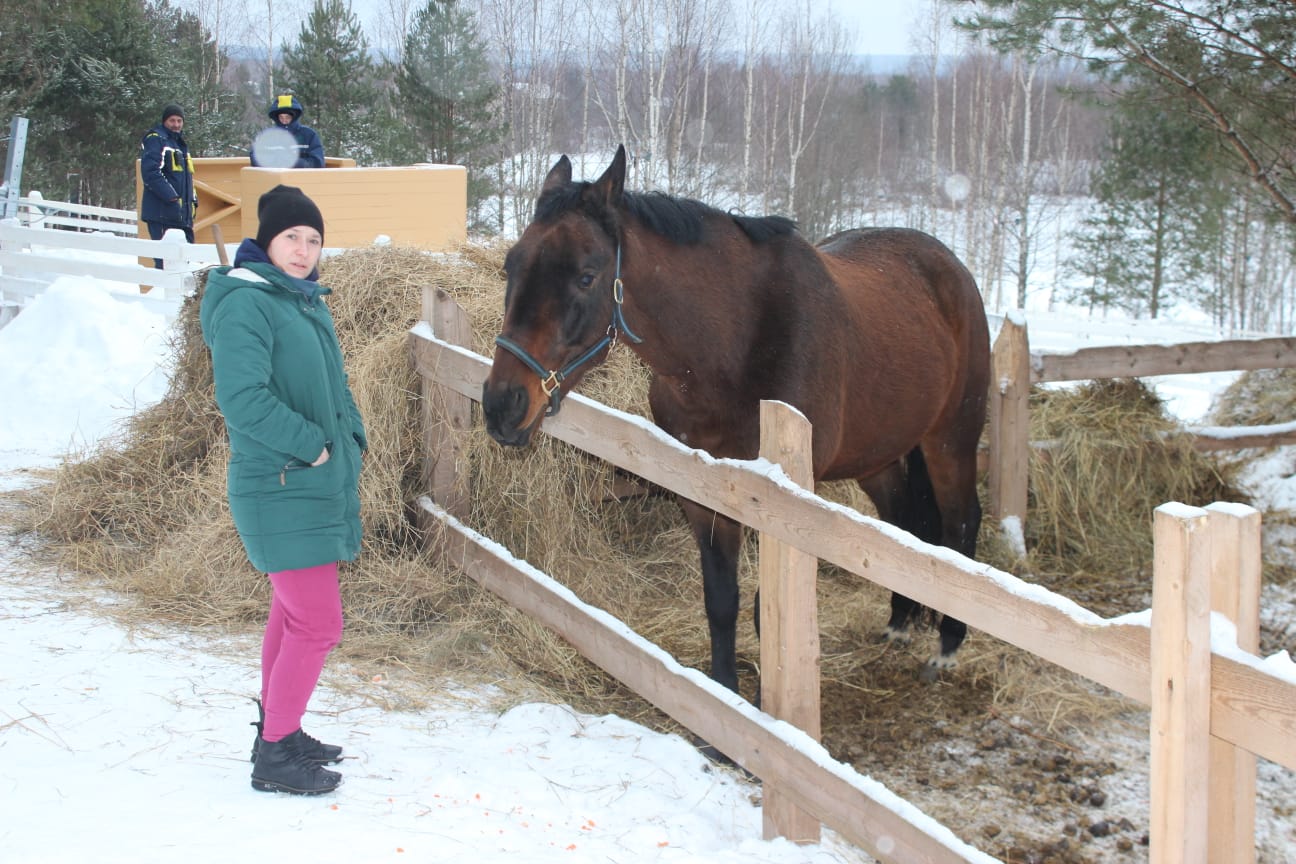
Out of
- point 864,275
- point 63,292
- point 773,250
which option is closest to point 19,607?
point 773,250

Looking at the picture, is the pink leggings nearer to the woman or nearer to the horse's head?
the woman

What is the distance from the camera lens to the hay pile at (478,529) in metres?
4.47

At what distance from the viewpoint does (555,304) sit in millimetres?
3168

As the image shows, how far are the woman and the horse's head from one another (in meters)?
0.49

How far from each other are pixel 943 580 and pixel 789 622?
0.69 meters

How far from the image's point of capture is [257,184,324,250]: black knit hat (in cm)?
291

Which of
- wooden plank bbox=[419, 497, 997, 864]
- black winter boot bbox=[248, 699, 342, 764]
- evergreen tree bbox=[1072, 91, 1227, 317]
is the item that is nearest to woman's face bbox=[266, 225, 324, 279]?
black winter boot bbox=[248, 699, 342, 764]

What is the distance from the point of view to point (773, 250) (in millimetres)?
3822

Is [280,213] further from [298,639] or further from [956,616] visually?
[956,616]

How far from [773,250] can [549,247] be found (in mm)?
1001

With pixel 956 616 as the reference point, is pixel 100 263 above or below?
above

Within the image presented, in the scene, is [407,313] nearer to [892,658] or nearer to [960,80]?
[892,658]


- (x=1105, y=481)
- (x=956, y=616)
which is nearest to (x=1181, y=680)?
(x=956, y=616)

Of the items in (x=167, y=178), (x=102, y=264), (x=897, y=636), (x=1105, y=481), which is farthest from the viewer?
(x=167, y=178)
